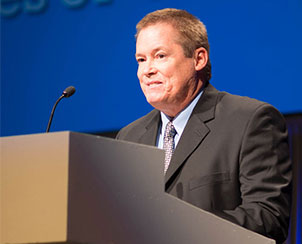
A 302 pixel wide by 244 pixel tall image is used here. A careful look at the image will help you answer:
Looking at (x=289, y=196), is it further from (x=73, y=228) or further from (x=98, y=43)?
(x=98, y=43)

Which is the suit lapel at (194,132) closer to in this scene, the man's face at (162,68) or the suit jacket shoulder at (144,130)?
the man's face at (162,68)

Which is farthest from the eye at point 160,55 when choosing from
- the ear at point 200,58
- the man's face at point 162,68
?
the ear at point 200,58

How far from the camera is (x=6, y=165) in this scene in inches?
55.0

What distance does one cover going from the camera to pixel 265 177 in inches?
80.1

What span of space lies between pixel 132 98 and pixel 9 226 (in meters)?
2.38

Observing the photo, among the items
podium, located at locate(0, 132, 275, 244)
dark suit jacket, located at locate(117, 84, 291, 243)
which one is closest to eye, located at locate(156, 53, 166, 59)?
dark suit jacket, located at locate(117, 84, 291, 243)

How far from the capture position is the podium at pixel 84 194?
1.29 m

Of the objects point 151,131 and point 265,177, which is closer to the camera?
point 265,177

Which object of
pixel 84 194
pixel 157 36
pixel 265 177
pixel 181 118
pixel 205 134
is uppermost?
pixel 157 36

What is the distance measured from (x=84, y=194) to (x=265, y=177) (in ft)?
3.02

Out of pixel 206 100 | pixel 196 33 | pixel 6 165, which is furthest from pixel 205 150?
pixel 6 165

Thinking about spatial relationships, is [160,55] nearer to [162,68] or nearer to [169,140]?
[162,68]

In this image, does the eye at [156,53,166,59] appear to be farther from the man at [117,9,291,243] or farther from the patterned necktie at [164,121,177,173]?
the patterned necktie at [164,121,177,173]

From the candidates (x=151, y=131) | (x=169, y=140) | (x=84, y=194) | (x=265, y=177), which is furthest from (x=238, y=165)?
(x=84, y=194)
